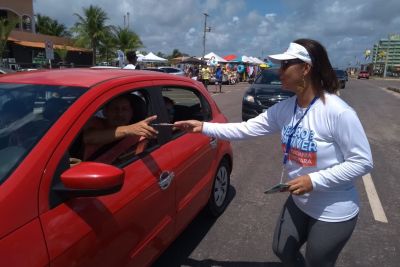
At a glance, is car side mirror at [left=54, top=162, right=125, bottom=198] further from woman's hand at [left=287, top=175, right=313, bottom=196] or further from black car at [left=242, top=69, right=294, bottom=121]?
black car at [left=242, top=69, right=294, bottom=121]

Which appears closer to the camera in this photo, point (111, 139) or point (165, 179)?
point (111, 139)

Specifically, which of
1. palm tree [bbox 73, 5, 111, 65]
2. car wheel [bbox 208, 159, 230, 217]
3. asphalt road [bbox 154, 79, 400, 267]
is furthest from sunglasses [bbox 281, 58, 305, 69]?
palm tree [bbox 73, 5, 111, 65]

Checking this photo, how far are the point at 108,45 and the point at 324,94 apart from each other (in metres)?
47.7

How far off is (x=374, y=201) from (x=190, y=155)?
289 cm

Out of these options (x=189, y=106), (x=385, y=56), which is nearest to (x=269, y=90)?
(x=189, y=106)

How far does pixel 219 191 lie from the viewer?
464cm

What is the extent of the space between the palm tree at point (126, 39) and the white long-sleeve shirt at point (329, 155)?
52.4 metres

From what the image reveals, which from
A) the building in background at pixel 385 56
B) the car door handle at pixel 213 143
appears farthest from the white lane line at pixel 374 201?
the building in background at pixel 385 56

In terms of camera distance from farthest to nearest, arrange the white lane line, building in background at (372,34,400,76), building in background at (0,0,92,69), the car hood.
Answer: building in background at (372,34,400,76) < building in background at (0,0,92,69) < the car hood < the white lane line

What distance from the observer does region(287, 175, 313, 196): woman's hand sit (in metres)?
2.24

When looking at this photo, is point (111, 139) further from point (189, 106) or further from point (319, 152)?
point (189, 106)

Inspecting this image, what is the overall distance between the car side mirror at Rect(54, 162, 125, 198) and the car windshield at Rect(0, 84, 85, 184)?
27cm

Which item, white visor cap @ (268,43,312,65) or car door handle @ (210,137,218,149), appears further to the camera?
car door handle @ (210,137,218,149)

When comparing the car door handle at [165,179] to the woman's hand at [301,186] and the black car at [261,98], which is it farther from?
the black car at [261,98]
